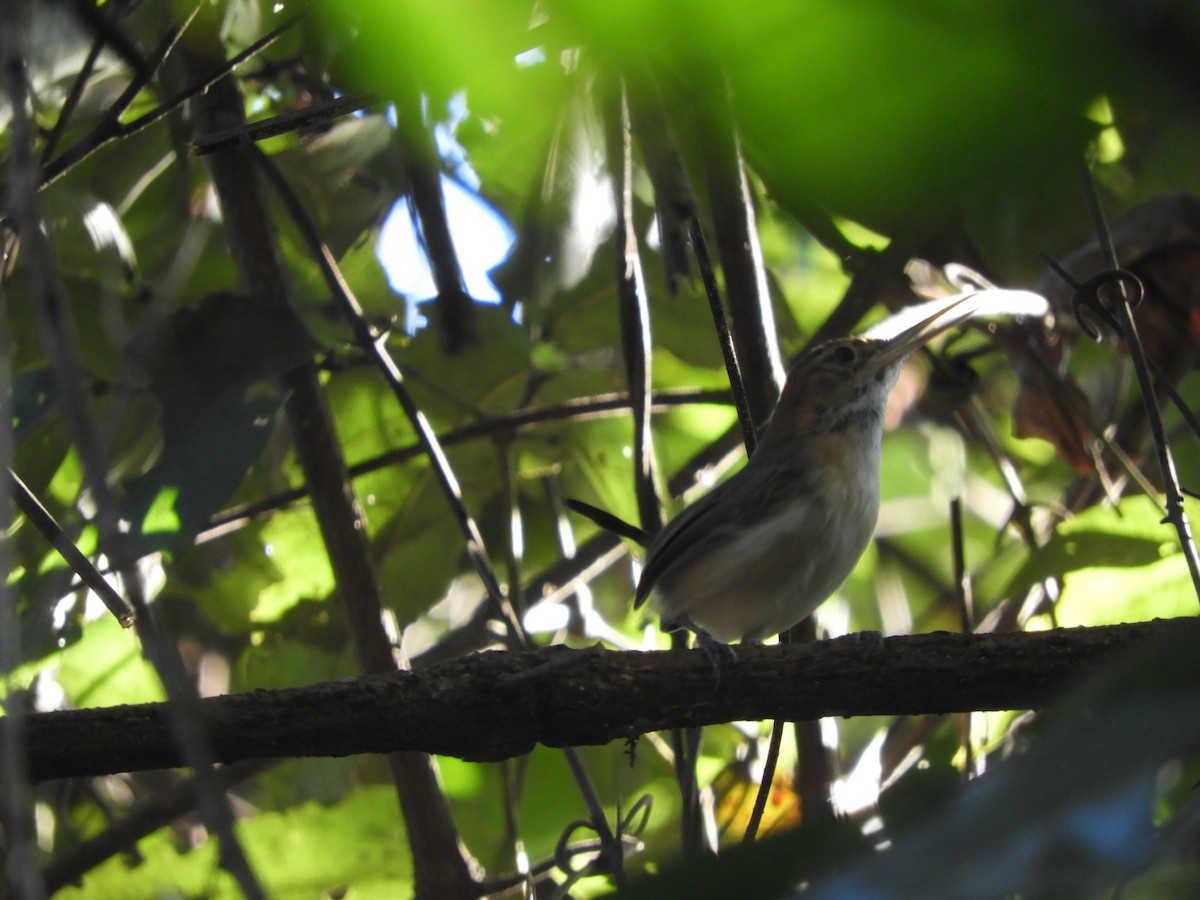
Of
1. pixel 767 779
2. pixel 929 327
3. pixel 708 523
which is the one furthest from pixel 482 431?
pixel 767 779


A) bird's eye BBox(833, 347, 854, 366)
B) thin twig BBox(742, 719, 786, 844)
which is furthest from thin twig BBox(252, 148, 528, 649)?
bird's eye BBox(833, 347, 854, 366)

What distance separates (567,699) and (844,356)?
2.08m

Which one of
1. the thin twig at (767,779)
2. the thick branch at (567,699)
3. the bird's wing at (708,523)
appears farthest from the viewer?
the bird's wing at (708,523)

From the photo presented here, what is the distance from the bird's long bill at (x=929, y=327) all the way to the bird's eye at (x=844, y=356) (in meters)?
0.07

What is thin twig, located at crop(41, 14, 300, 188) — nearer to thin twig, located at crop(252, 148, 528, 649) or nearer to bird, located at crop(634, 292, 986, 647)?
thin twig, located at crop(252, 148, 528, 649)

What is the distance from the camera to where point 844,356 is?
373 centimetres

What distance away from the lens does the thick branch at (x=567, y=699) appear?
6.28 feet

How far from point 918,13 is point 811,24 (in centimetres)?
6

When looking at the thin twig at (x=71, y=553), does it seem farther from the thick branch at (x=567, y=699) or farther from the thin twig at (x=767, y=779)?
the thin twig at (x=767, y=779)

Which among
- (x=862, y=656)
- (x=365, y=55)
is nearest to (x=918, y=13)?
(x=365, y=55)

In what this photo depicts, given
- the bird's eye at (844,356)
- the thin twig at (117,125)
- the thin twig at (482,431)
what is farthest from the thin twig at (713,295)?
the thin twig at (482,431)

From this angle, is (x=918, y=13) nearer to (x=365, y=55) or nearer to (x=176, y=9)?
(x=365, y=55)

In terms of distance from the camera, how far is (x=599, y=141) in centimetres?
366

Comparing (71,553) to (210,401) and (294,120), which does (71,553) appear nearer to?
(294,120)
